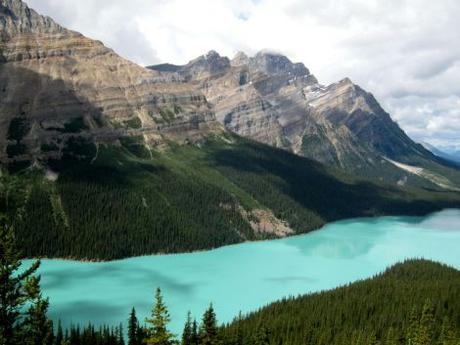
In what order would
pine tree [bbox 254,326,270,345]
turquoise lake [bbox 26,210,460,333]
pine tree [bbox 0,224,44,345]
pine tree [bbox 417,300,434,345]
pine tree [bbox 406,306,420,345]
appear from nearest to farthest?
pine tree [bbox 0,224,44,345]
pine tree [bbox 417,300,434,345]
pine tree [bbox 254,326,270,345]
pine tree [bbox 406,306,420,345]
turquoise lake [bbox 26,210,460,333]

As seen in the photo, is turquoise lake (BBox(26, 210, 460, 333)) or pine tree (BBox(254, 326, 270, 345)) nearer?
pine tree (BBox(254, 326, 270, 345))

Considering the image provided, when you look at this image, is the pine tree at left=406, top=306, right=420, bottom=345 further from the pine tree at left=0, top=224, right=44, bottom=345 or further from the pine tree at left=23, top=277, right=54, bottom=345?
the pine tree at left=0, top=224, right=44, bottom=345

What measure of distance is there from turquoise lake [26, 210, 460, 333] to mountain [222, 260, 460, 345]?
54.1ft

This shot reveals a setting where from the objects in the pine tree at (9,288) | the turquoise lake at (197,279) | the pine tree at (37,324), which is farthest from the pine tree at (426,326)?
the pine tree at (9,288)

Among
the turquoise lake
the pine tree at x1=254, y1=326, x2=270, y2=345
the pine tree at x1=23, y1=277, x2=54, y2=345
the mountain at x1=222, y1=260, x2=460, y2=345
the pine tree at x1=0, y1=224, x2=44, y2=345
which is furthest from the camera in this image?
the turquoise lake

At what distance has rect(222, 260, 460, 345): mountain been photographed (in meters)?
84.7

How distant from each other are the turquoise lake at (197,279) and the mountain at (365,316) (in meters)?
16.5

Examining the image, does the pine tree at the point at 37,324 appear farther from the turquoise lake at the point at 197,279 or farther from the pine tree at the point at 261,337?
the turquoise lake at the point at 197,279

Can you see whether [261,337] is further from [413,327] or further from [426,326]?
[426,326]

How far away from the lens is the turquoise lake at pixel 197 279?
112 meters

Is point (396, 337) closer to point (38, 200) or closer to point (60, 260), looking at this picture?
point (60, 260)

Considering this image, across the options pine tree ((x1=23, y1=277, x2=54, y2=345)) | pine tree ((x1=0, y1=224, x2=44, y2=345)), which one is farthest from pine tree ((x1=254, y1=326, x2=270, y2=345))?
pine tree ((x1=0, y1=224, x2=44, y2=345))

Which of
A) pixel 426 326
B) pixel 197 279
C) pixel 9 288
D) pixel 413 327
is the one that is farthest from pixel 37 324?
pixel 197 279

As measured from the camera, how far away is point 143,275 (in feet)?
471
